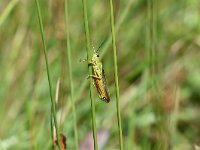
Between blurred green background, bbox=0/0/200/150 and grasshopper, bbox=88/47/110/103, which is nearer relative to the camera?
grasshopper, bbox=88/47/110/103

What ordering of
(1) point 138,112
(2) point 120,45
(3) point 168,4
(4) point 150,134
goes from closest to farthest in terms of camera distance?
1. (4) point 150,134
2. (1) point 138,112
3. (2) point 120,45
4. (3) point 168,4

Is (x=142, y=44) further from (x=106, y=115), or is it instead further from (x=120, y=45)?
(x=106, y=115)

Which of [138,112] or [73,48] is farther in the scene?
[73,48]

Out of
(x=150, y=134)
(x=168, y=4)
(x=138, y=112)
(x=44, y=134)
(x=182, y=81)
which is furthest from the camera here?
(x=168, y=4)

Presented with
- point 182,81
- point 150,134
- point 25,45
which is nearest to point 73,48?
point 25,45

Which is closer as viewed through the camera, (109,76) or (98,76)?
(98,76)

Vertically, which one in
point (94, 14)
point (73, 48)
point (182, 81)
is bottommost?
point (182, 81)

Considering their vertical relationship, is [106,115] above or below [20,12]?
below

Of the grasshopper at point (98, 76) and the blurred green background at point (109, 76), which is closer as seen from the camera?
the grasshopper at point (98, 76)
